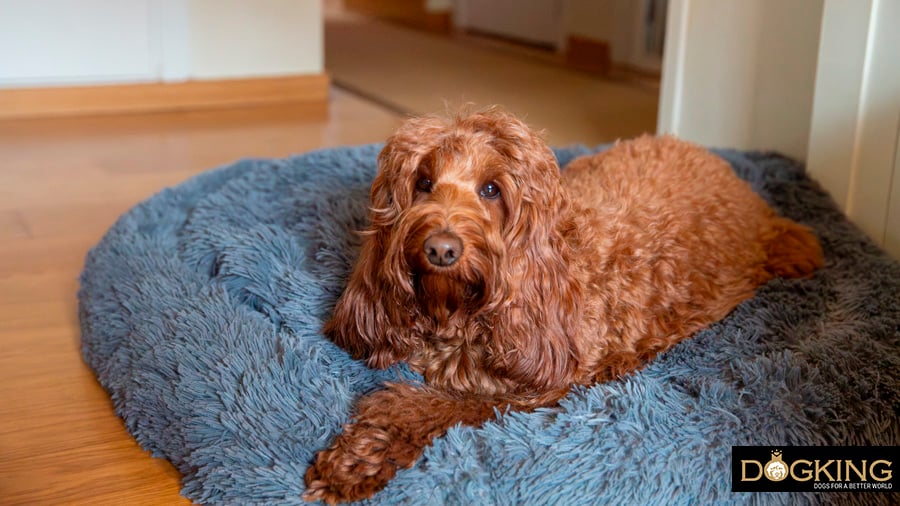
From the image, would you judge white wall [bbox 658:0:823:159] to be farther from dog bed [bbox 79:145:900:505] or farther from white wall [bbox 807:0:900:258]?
dog bed [bbox 79:145:900:505]

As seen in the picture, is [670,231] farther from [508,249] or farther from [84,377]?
[84,377]

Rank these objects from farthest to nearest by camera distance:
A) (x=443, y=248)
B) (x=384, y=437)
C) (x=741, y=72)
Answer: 1. (x=741, y=72)
2. (x=384, y=437)
3. (x=443, y=248)

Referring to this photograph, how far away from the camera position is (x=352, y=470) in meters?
2.01

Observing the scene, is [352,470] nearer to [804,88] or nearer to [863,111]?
[863,111]

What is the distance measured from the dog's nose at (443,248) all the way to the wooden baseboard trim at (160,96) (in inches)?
161

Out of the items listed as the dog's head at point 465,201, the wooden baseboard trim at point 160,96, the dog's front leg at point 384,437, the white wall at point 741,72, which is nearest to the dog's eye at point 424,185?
the dog's head at point 465,201

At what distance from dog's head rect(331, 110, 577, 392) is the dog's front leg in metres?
0.13

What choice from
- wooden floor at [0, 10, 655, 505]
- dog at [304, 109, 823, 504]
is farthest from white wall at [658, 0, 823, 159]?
dog at [304, 109, 823, 504]

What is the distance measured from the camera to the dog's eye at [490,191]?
214 cm

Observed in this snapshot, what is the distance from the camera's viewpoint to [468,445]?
6.70 feet

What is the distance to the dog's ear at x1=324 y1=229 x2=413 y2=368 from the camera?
221 centimetres

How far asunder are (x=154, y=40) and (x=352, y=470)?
161 inches

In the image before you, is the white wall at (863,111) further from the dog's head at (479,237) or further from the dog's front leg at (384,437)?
the dog's front leg at (384,437)

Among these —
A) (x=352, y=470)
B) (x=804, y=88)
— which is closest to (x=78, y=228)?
(x=352, y=470)
